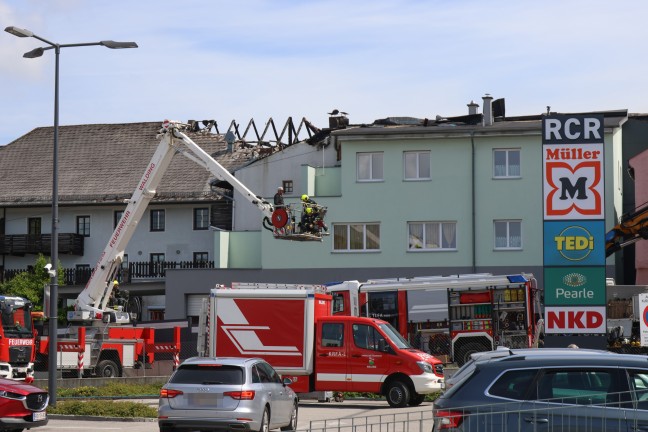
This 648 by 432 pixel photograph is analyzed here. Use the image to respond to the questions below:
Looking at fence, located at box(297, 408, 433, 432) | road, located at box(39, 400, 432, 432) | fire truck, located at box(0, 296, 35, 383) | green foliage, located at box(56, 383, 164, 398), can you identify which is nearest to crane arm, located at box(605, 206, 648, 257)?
road, located at box(39, 400, 432, 432)

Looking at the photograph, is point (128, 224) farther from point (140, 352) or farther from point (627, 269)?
point (627, 269)

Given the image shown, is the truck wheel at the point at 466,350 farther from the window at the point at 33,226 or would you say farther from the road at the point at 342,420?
the window at the point at 33,226

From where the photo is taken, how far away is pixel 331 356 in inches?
1022

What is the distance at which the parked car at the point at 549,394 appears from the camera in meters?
10.8

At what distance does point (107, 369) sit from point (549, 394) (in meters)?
26.8

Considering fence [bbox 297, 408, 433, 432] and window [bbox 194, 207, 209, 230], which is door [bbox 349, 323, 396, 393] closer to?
fence [bbox 297, 408, 433, 432]

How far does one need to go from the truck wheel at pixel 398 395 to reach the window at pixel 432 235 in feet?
77.5

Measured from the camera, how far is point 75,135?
6856 cm

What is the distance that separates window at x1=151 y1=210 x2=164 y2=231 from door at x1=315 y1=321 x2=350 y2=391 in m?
35.5

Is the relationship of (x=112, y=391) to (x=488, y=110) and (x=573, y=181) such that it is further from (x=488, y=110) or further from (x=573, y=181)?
(x=488, y=110)

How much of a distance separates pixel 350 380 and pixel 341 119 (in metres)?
33.3

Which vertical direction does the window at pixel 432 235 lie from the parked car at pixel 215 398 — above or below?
above

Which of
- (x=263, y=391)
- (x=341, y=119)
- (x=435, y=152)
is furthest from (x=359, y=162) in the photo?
(x=263, y=391)

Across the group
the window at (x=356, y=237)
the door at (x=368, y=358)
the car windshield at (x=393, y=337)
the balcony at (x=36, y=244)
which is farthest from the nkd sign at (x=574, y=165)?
the balcony at (x=36, y=244)
